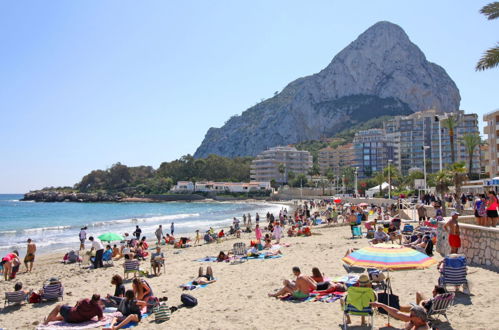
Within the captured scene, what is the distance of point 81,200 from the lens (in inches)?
5022

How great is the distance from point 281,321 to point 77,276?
30.8 feet

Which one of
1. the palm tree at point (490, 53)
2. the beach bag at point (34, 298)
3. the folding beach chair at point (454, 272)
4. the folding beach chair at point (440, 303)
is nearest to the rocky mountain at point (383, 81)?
the palm tree at point (490, 53)

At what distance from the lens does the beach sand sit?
23.8 feet

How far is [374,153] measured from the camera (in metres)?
125

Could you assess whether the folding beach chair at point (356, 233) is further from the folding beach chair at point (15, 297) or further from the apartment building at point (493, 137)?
the apartment building at point (493, 137)

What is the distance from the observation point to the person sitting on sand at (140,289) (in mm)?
8727

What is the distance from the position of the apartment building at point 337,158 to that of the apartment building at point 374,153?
486 centimetres

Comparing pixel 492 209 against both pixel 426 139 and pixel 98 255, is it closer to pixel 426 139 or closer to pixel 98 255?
pixel 98 255

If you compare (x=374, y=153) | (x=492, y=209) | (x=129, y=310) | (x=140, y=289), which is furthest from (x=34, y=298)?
(x=374, y=153)

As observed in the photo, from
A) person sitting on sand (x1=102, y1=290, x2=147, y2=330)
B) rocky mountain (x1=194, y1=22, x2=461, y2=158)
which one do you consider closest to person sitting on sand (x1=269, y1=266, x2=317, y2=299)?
person sitting on sand (x1=102, y1=290, x2=147, y2=330)

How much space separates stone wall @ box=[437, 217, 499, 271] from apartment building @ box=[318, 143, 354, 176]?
402ft

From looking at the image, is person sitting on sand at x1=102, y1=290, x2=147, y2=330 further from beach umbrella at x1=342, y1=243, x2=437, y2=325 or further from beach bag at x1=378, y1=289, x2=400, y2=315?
beach bag at x1=378, y1=289, x2=400, y2=315

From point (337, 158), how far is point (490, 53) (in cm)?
12951

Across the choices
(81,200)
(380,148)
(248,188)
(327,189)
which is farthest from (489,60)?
(81,200)
